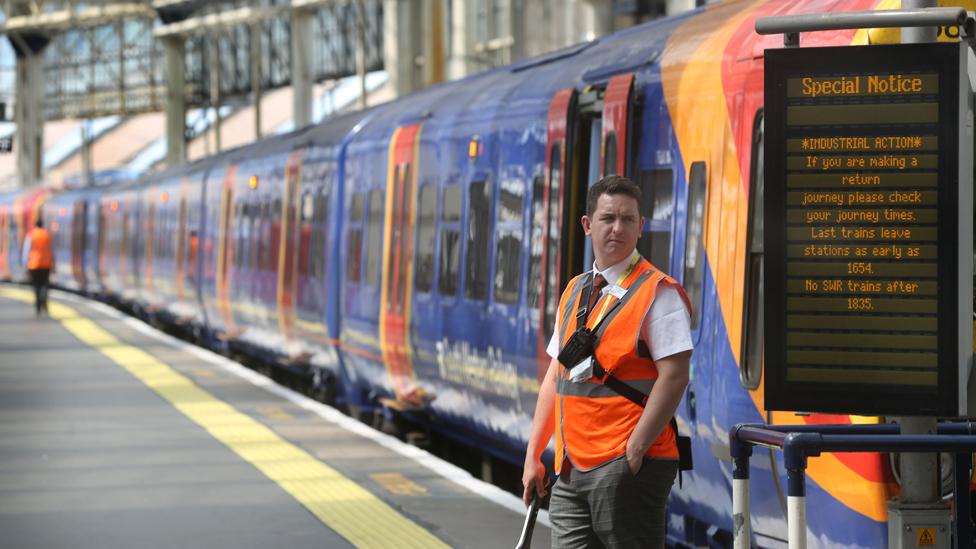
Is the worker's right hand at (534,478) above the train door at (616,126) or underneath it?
underneath

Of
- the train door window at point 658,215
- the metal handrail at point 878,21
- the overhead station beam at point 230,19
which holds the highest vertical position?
the overhead station beam at point 230,19

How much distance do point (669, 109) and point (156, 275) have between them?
28001 mm

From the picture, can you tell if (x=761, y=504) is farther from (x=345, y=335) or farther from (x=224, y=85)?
(x=224, y=85)

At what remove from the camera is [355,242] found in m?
18.1

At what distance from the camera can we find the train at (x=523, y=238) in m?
8.11

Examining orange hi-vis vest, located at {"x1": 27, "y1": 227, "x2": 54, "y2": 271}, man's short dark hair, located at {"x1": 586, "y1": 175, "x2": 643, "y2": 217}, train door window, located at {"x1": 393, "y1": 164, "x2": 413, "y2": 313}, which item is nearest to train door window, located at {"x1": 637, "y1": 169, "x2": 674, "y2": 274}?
man's short dark hair, located at {"x1": 586, "y1": 175, "x2": 643, "y2": 217}

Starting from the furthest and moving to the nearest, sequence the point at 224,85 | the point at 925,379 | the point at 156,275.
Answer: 1. the point at 224,85
2. the point at 156,275
3. the point at 925,379

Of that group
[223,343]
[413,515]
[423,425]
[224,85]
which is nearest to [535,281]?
[413,515]

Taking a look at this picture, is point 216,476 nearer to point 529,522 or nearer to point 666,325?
point 529,522

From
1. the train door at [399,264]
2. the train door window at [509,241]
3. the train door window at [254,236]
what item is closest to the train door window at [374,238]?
the train door at [399,264]

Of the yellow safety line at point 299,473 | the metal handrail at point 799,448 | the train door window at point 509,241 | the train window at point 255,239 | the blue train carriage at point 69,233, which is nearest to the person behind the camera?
the metal handrail at point 799,448

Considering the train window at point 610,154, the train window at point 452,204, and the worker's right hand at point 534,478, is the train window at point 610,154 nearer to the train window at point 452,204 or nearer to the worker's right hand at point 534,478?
the train window at point 452,204

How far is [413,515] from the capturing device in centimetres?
1060

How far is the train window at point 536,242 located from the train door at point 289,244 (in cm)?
1000
